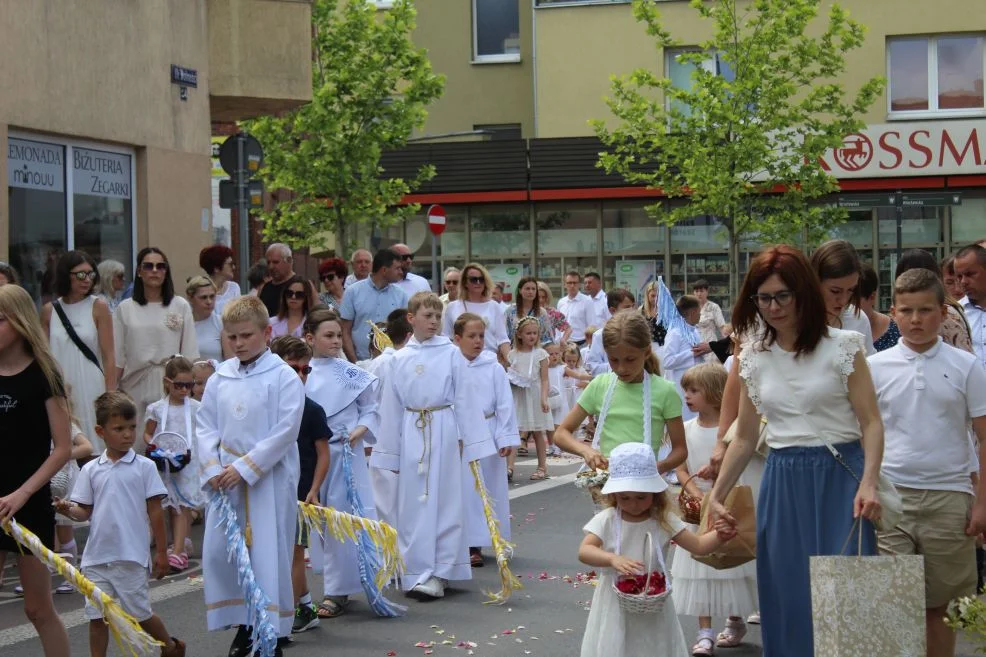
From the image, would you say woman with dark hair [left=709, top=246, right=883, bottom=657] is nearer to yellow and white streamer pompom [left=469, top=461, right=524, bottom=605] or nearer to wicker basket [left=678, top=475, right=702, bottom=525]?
wicker basket [left=678, top=475, right=702, bottom=525]

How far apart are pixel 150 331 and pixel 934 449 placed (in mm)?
6941

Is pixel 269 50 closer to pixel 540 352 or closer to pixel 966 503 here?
pixel 540 352

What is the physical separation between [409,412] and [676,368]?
723cm

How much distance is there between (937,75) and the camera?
34.0m

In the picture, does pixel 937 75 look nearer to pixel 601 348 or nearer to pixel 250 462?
pixel 601 348

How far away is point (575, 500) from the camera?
1395cm

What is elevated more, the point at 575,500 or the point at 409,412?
the point at 409,412

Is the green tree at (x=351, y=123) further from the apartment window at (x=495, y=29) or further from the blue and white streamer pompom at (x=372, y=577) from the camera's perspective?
the blue and white streamer pompom at (x=372, y=577)

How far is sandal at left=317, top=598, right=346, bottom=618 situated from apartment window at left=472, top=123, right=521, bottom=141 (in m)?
29.9

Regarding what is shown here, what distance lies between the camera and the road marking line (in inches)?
324

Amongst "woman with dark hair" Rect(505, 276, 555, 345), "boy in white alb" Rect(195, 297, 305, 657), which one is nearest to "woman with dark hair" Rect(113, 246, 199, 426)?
"boy in white alb" Rect(195, 297, 305, 657)

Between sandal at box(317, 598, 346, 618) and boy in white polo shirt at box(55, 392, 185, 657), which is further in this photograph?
sandal at box(317, 598, 346, 618)

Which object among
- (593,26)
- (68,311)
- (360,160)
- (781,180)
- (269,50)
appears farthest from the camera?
(593,26)

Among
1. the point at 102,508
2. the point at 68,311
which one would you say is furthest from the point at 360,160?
the point at 102,508
